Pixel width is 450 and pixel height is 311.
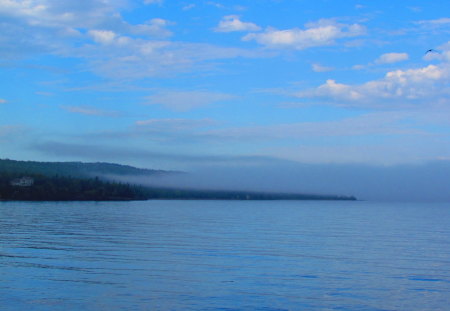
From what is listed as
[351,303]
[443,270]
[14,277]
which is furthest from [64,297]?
[443,270]

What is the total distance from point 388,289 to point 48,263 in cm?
2177

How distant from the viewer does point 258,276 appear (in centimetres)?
3105

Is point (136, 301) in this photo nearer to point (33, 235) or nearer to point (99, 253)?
point (99, 253)

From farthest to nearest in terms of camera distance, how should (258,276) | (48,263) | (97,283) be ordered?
(48,263)
(258,276)
(97,283)

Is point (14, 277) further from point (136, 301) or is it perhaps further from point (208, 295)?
point (208, 295)

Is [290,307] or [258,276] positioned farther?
[258,276]

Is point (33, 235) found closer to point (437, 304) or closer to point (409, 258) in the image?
point (409, 258)

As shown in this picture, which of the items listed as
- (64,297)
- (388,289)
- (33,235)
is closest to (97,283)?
(64,297)

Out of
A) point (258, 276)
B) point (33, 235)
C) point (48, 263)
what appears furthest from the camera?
point (33, 235)

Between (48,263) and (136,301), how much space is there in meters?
13.0

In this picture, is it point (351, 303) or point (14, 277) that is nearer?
point (351, 303)

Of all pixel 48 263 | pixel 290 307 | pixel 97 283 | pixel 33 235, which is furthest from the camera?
pixel 33 235

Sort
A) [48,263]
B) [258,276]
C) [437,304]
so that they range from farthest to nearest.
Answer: [48,263], [258,276], [437,304]

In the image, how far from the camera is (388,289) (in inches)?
1120
